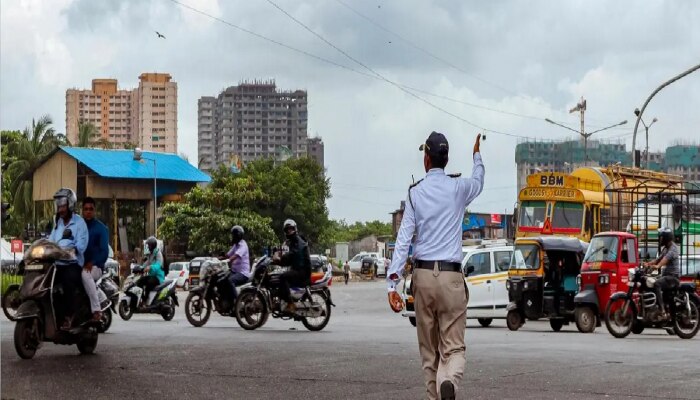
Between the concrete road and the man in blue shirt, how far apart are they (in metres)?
0.66

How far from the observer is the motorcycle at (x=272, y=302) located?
20.1 metres

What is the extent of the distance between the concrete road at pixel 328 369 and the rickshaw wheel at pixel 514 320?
5757 millimetres

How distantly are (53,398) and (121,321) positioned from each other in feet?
49.5

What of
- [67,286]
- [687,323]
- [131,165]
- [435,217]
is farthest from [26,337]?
[131,165]

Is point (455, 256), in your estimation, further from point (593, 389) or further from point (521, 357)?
point (521, 357)

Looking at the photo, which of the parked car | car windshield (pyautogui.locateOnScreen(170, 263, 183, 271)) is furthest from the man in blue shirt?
car windshield (pyautogui.locateOnScreen(170, 263, 183, 271))

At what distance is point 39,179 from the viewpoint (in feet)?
249

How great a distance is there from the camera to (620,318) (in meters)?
19.4

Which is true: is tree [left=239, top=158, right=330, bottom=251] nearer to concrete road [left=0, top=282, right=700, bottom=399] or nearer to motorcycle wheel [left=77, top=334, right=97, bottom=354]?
concrete road [left=0, top=282, right=700, bottom=399]

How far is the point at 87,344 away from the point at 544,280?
489 inches

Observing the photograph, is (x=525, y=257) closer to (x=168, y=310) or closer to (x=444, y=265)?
(x=168, y=310)

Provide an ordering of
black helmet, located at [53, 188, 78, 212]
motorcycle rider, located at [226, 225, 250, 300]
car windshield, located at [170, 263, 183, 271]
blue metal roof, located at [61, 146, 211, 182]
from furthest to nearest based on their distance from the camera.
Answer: blue metal roof, located at [61, 146, 211, 182] → car windshield, located at [170, 263, 183, 271] → motorcycle rider, located at [226, 225, 250, 300] → black helmet, located at [53, 188, 78, 212]

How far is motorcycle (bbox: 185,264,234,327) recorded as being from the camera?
70.1 ft

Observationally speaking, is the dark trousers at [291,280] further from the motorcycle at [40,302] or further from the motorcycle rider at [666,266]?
the motorcycle at [40,302]
